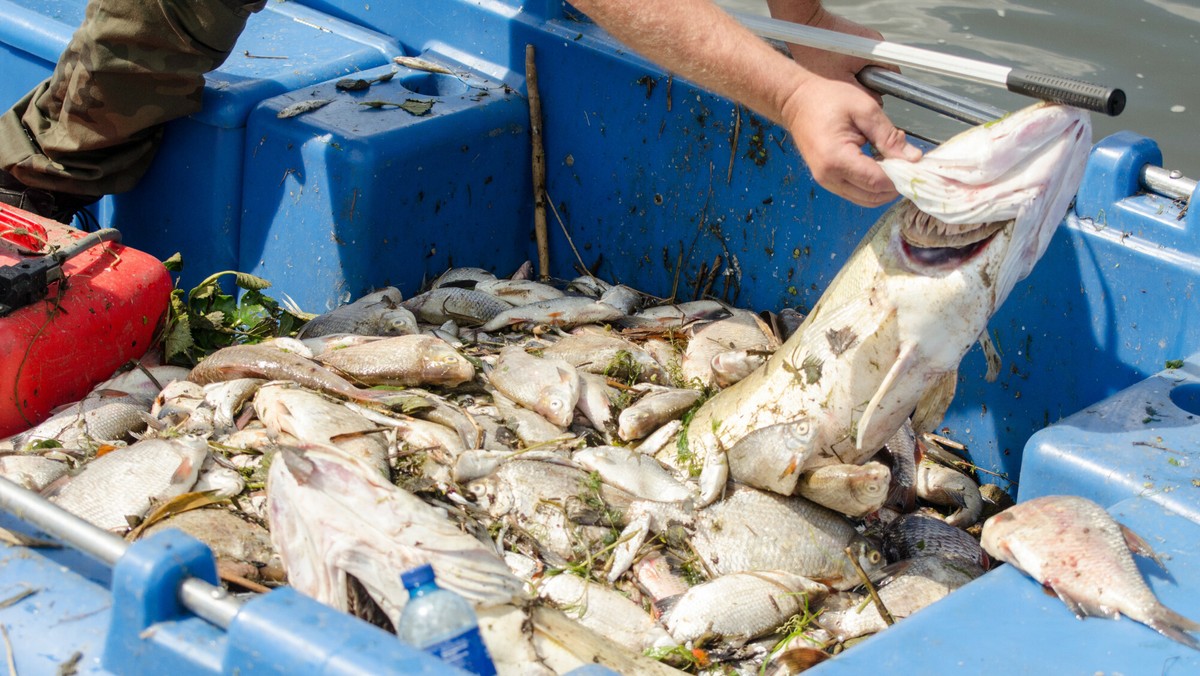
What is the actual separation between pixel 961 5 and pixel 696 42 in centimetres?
556

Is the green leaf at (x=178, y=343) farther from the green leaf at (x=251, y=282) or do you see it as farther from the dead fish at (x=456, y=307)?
the dead fish at (x=456, y=307)

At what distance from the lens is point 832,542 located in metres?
3.22

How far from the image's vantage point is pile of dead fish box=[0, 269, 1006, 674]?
261 cm

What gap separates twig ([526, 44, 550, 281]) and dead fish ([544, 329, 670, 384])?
80 cm

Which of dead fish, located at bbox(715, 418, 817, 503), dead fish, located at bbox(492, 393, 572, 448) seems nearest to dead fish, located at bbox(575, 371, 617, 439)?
dead fish, located at bbox(492, 393, 572, 448)

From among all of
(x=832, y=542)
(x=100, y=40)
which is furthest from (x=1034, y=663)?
(x=100, y=40)

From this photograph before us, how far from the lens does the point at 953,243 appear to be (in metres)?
3.01

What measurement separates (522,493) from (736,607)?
652 millimetres

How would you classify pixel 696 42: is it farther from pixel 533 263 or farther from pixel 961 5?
pixel 961 5

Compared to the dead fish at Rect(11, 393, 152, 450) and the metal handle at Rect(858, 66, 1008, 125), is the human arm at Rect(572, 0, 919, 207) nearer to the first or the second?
the metal handle at Rect(858, 66, 1008, 125)

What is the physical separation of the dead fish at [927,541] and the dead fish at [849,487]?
17cm

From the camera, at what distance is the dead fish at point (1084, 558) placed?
7.71ft

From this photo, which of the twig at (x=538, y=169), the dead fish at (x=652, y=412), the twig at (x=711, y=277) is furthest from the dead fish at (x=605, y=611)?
the twig at (x=538, y=169)

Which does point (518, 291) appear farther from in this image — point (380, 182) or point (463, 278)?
point (380, 182)
